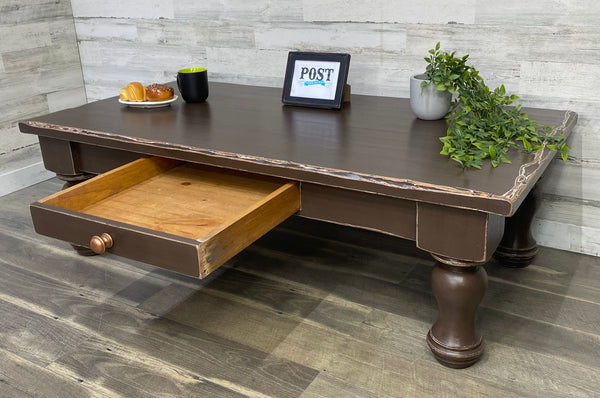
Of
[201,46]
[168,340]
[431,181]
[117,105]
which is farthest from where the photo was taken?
[201,46]

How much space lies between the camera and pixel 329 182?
108 cm

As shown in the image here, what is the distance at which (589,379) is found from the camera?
1.11m

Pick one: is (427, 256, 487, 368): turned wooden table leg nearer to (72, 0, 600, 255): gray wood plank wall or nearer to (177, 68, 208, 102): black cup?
(72, 0, 600, 255): gray wood plank wall

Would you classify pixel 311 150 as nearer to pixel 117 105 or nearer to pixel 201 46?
pixel 117 105

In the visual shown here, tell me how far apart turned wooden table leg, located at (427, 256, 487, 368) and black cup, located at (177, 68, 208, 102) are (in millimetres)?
870

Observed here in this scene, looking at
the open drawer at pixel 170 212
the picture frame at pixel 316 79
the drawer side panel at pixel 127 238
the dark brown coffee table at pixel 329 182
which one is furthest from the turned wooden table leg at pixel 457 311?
the picture frame at pixel 316 79

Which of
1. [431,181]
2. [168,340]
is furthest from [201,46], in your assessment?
[431,181]

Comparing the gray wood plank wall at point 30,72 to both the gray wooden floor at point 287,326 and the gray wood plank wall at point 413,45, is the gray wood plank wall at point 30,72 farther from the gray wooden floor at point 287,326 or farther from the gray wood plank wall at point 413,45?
the gray wooden floor at point 287,326

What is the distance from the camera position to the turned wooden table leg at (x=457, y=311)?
108cm

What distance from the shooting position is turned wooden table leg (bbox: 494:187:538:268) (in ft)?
4.90

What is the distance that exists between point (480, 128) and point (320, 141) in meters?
0.33

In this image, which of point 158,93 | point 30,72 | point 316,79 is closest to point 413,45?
point 316,79

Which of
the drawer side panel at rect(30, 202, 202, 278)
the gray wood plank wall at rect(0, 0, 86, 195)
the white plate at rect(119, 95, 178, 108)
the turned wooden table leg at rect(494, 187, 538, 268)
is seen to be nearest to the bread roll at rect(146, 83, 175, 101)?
the white plate at rect(119, 95, 178, 108)

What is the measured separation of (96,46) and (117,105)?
2.62 ft
